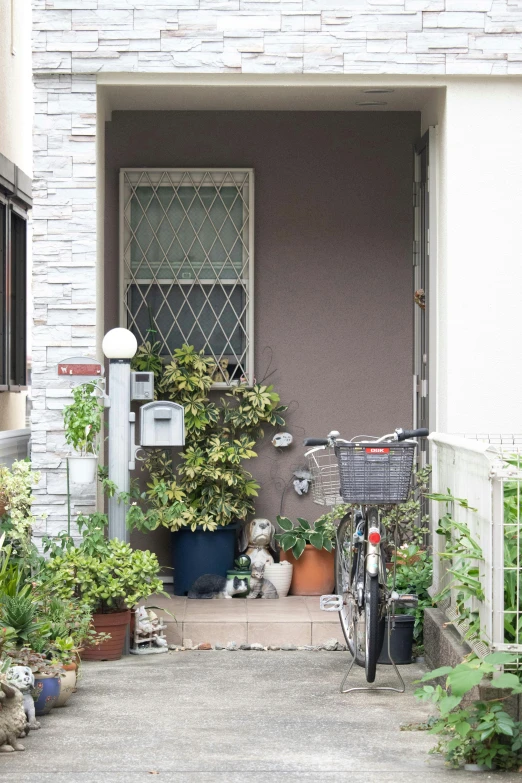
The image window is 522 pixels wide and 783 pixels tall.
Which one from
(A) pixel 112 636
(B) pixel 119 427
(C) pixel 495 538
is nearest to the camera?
(C) pixel 495 538

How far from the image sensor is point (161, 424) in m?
6.33

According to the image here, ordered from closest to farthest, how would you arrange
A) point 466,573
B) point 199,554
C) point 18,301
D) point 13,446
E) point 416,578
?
1. point 466,573
2. point 416,578
3. point 13,446
4. point 199,554
5. point 18,301

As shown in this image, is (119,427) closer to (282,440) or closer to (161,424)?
(161,424)

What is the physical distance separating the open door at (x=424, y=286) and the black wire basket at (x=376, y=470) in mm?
1535

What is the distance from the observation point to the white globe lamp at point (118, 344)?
622cm

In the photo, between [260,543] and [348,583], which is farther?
[260,543]

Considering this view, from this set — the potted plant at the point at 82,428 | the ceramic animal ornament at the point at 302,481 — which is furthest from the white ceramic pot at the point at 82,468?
the ceramic animal ornament at the point at 302,481

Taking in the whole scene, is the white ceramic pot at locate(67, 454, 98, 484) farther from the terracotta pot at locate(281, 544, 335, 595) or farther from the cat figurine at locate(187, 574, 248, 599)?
the terracotta pot at locate(281, 544, 335, 595)

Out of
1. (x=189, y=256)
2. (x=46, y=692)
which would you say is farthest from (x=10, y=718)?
(x=189, y=256)

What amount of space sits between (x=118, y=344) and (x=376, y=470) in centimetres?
177

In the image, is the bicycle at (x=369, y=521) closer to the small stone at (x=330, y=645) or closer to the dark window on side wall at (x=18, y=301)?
the small stone at (x=330, y=645)

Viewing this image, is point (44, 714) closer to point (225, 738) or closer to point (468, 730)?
point (225, 738)

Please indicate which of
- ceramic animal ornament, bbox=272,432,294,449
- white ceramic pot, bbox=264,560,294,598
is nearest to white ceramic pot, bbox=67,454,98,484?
white ceramic pot, bbox=264,560,294,598

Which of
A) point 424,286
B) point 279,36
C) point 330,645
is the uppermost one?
point 279,36
